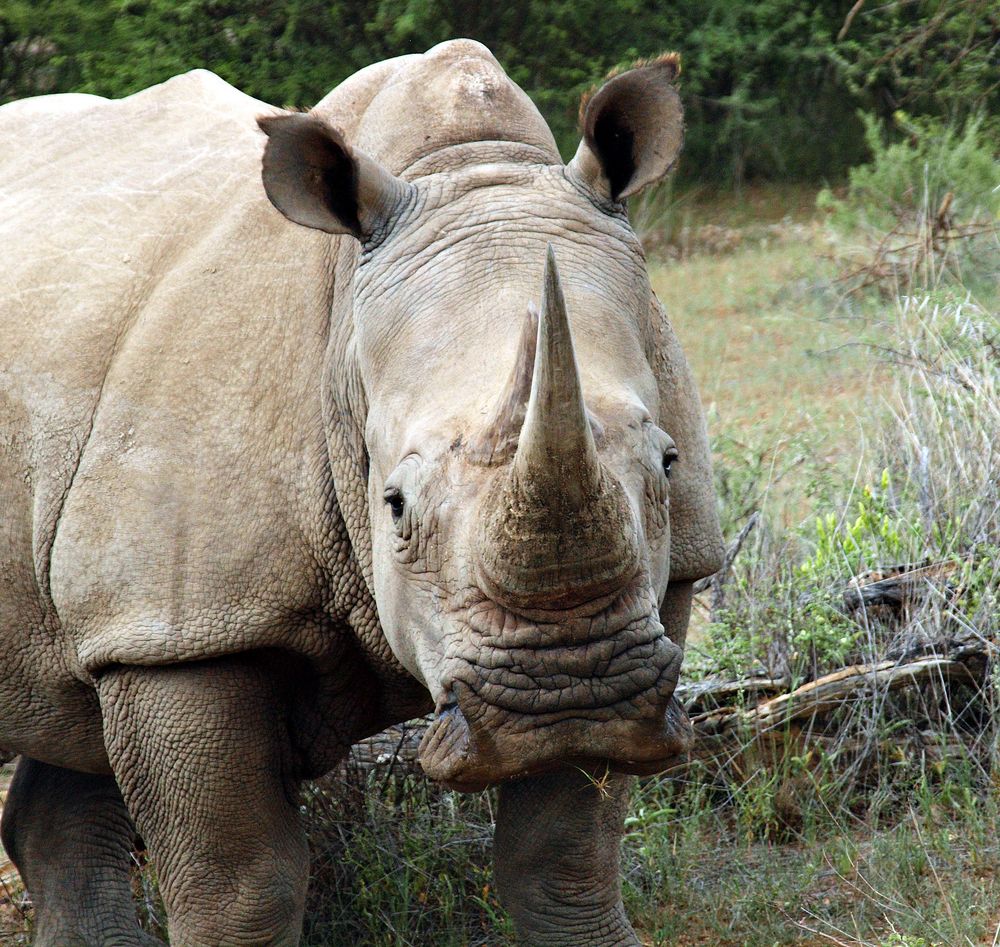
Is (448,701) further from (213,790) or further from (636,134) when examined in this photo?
(636,134)

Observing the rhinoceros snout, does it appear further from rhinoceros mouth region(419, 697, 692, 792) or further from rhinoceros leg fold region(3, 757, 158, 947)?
rhinoceros leg fold region(3, 757, 158, 947)

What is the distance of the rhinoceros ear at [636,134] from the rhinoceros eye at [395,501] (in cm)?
99

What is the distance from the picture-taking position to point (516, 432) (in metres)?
3.03

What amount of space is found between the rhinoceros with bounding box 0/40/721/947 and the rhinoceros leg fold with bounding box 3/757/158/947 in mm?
847

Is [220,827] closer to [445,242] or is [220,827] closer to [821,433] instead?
[445,242]

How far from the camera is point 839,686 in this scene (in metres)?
5.55

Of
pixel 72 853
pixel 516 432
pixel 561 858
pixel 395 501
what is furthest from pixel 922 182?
pixel 516 432

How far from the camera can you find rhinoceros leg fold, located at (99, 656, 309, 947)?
3900 mm

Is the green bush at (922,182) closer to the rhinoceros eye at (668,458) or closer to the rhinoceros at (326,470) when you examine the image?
the rhinoceros at (326,470)

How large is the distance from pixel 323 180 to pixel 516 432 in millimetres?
1046

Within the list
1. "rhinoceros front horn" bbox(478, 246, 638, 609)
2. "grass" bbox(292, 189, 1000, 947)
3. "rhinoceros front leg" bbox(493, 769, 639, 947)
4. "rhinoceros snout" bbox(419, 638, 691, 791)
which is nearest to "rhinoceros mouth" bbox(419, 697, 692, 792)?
"rhinoceros snout" bbox(419, 638, 691, 791)

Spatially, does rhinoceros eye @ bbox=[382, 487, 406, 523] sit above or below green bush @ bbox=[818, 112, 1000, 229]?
above

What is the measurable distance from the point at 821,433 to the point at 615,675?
19.9 ft

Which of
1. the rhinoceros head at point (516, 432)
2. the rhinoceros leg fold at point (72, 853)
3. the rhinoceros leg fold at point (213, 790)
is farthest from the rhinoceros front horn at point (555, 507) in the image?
the rhinoceros leg fold at point (72, 853)
